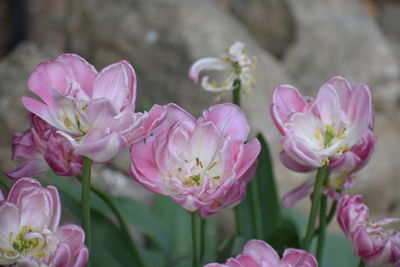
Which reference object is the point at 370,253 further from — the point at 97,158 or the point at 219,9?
the point at 219,9

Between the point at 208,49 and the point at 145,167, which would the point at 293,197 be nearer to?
the point at 145,167

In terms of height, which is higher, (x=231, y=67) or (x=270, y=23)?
(x=231, y=67)

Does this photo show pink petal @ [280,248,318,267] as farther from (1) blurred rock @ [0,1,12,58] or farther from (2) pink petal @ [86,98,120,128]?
(1) blurred rock @ [0,1,12,58]

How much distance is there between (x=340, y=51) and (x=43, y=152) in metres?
1.61

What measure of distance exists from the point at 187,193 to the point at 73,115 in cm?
8

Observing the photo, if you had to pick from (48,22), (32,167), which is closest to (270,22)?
(48,22)

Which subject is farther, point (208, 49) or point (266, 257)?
point (208, 49)

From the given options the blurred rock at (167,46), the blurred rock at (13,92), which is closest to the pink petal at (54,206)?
the blurred rock at (13,92)

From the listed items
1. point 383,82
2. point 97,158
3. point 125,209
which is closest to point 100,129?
point 97,158

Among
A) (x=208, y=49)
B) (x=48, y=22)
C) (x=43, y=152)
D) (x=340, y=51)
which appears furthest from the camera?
(x=340, y=51)

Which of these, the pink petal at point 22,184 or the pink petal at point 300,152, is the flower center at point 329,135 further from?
the pink petal at point 22,184

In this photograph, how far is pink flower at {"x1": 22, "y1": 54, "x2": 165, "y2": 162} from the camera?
0.39m

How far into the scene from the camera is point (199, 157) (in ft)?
1.42

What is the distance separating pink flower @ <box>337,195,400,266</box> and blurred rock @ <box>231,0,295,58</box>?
1645mm
